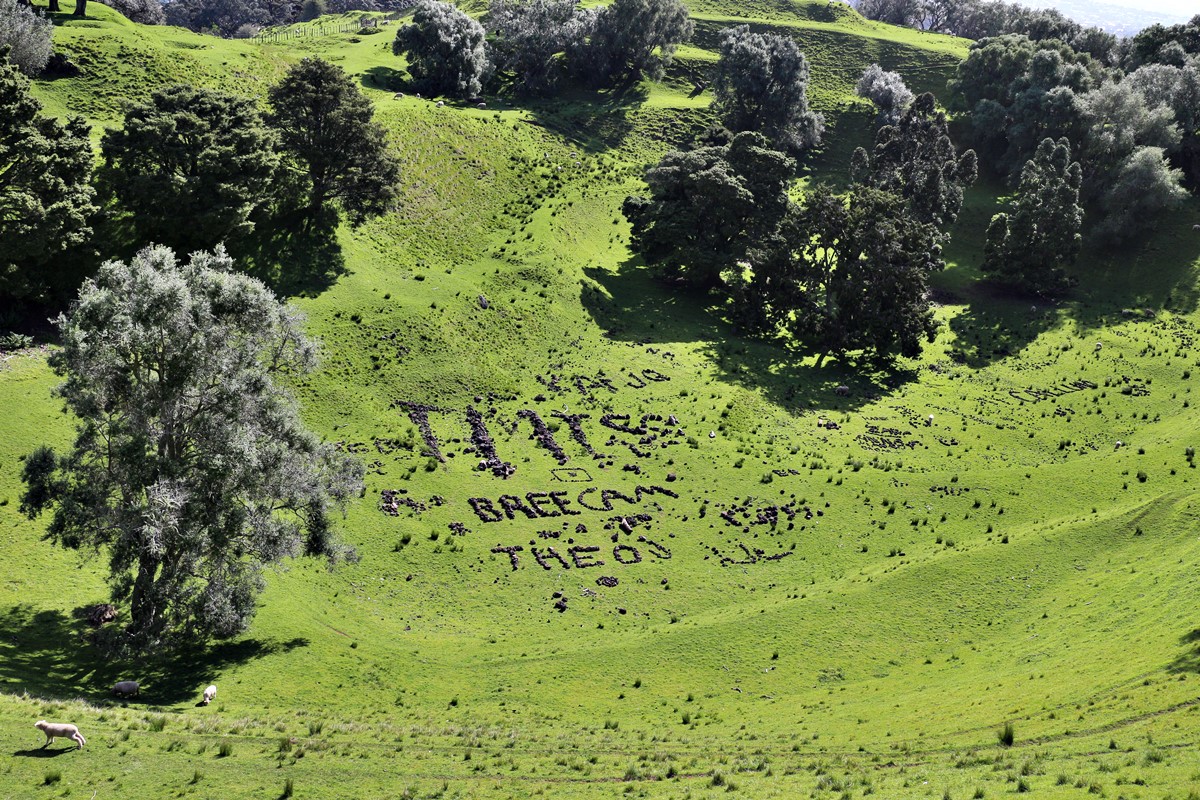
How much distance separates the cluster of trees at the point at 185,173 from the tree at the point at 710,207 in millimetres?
29243

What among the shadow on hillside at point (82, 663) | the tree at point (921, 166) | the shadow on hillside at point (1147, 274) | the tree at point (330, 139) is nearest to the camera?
the shadow on hillside at point (82, 663)

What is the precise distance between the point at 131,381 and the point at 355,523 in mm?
19982

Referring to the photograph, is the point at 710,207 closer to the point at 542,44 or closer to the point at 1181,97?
the point at 542,44

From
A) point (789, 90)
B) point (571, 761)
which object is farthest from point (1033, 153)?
point (571, 761)

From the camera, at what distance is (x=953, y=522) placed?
6494 centimetres

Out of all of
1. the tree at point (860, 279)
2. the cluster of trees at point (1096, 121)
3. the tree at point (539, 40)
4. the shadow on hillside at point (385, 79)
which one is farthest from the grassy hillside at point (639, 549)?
the tree at point (539, 40)

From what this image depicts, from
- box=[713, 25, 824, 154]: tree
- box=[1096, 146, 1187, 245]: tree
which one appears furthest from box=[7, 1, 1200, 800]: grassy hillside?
box=[713, 25, 824, 154]: tree

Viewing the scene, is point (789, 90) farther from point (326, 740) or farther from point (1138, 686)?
point (326, 740)

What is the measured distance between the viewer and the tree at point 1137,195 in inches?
4412

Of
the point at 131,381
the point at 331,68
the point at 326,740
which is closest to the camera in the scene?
the point at 326,740

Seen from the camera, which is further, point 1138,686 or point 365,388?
point 365,388

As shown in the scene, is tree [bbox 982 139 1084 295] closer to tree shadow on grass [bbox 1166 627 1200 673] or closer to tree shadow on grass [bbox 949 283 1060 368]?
tree shadow on grass [bbox 949 283 1060 368]

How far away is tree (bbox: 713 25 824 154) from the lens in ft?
417

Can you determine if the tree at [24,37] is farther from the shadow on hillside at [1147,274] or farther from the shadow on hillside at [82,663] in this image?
the shadow on hillside at [1147,274]
